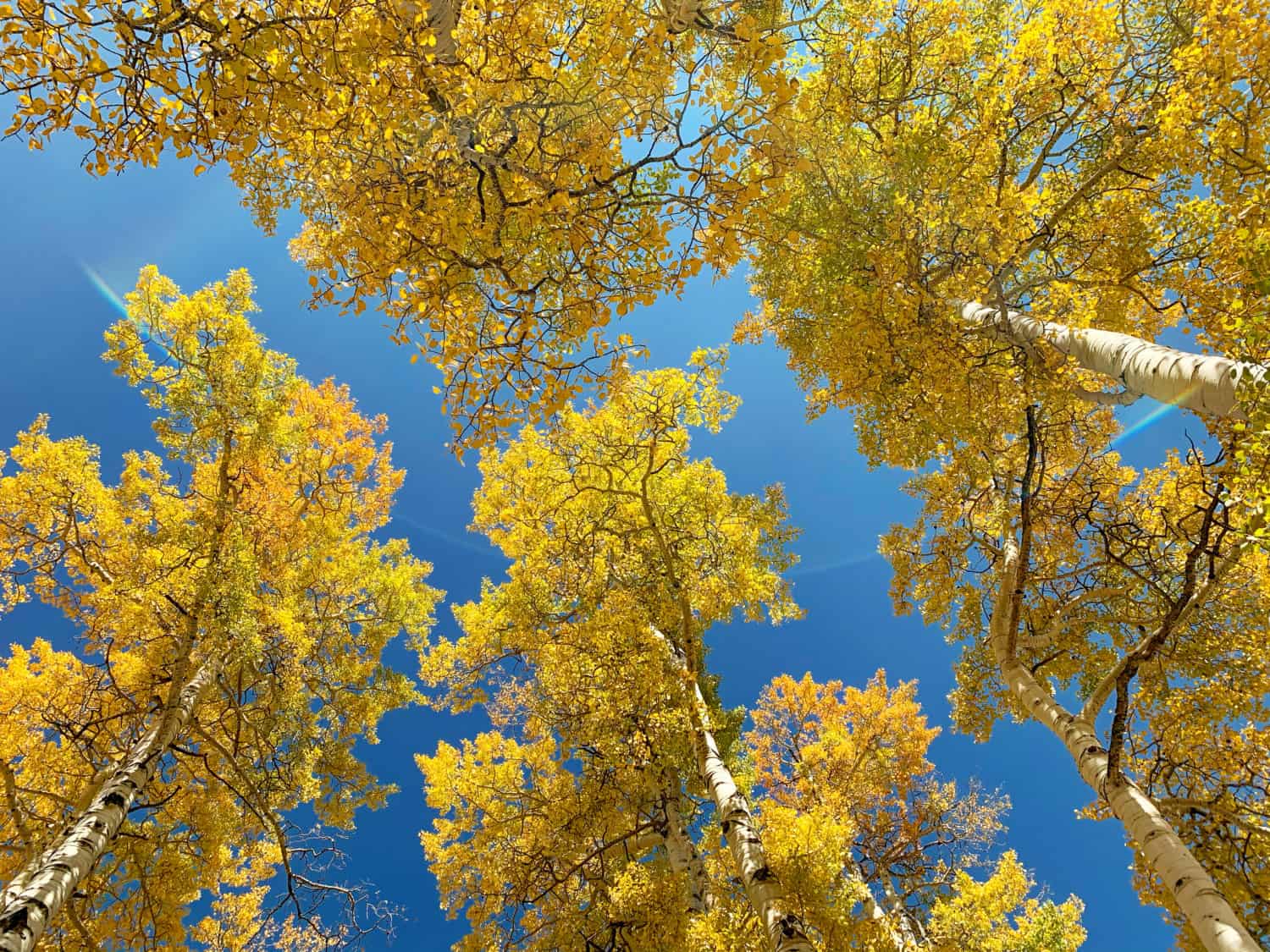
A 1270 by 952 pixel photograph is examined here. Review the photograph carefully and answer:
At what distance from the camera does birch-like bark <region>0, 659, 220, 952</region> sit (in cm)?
366

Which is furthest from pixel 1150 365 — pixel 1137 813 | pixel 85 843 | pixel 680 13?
pixel 85 843

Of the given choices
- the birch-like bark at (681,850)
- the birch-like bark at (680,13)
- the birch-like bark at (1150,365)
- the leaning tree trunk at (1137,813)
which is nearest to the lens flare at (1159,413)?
the birch-like bark at (1150,365)

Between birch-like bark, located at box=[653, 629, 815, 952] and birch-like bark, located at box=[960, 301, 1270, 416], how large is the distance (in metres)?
4.54

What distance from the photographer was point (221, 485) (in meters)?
7.09

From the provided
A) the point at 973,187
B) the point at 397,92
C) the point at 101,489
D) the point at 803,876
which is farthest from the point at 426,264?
the point at 101,489

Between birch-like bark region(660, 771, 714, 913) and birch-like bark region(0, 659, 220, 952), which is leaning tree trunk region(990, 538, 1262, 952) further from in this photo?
birch-like bark region(0, 659, 220, 952)

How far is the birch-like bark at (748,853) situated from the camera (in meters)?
4.05

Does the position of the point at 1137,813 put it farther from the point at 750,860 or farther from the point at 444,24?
the point at 444,24

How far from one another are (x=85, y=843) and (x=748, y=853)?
220 inches

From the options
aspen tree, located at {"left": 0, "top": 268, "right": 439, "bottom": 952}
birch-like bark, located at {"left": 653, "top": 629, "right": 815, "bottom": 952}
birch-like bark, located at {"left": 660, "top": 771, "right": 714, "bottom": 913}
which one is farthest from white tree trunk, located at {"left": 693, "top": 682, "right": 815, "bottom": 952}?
aspen tree, located at {"left": 0, "top": 268, "right": 439, "bottom": 952}

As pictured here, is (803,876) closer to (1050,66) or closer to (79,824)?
(79,824)

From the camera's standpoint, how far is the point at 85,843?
14.3 ft

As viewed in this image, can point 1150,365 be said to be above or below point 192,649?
below

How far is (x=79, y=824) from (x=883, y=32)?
1141cm
